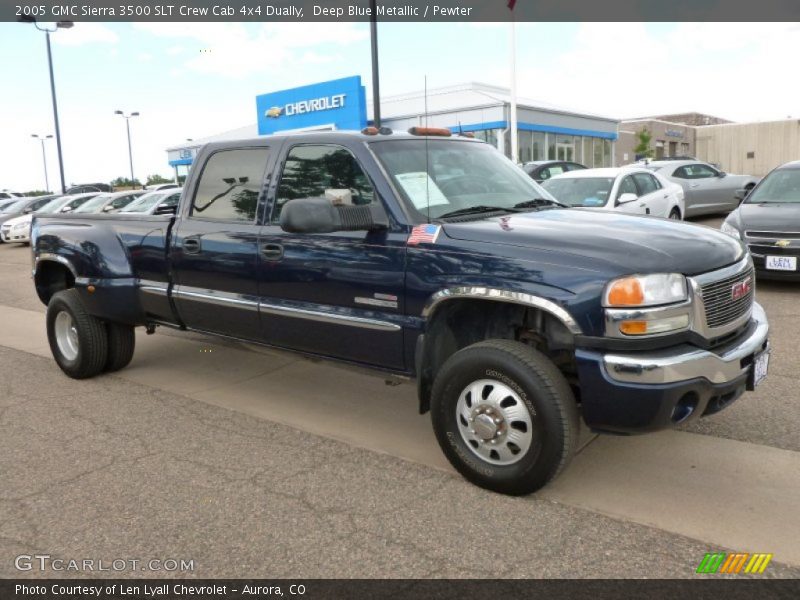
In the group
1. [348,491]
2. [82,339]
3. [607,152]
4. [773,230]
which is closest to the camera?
[348,491]

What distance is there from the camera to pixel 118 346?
228 inches

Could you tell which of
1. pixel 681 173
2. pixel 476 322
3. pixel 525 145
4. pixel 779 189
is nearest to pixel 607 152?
pixel 525 145

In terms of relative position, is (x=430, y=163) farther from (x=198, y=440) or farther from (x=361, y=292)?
(x=198, y=440)

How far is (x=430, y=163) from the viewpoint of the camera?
4.16 meters

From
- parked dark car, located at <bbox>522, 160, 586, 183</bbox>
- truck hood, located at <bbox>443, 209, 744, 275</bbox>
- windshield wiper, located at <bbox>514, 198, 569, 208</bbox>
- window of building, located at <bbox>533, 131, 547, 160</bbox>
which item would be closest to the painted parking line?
truck hood, located at <bbox>443, 209, 744, 275</bbox>

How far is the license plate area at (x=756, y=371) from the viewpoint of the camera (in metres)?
3.38

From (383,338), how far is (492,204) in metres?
1.06

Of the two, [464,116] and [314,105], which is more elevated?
[314,105]

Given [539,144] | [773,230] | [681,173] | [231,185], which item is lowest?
[773,230]

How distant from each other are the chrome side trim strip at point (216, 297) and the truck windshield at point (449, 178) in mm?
1305

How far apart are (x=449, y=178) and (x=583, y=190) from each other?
6679 millimetres

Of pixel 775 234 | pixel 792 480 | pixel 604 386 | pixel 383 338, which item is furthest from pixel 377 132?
pixel 775 234

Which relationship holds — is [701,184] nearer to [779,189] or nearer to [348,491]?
[779,189]
